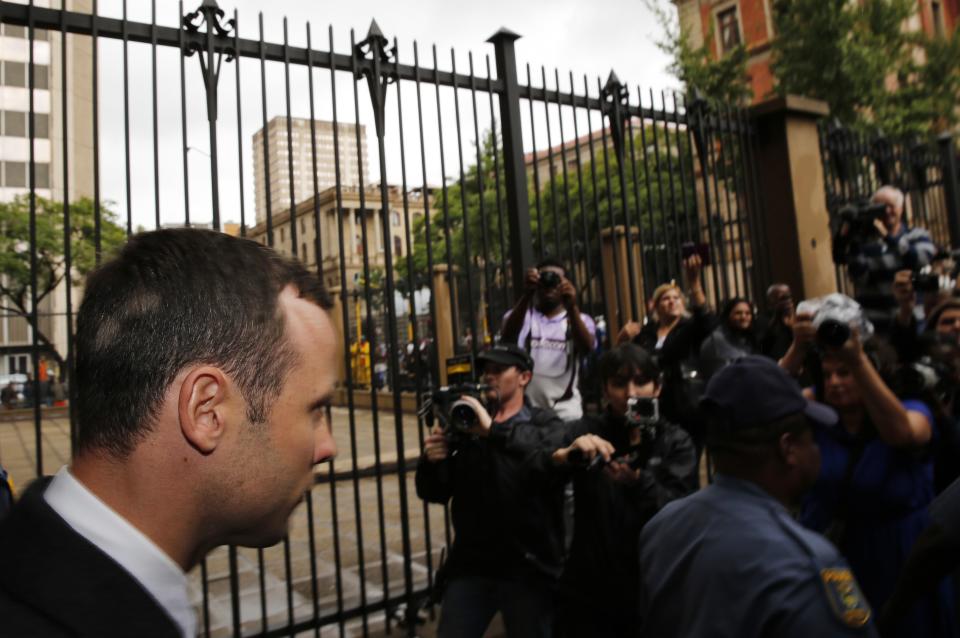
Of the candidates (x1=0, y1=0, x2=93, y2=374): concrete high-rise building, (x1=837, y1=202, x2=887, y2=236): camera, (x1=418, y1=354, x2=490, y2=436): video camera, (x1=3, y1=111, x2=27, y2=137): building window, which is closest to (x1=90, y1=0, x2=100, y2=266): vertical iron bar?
(x1=418, y1=354, x2=490, y2=436): video camera

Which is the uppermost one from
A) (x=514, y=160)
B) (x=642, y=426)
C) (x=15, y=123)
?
(x=15, y=123)

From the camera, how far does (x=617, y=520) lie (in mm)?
2992

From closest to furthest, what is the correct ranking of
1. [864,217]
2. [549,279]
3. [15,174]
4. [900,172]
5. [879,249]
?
1. [549,279]
2. [879,249]
3. [864,217]
4. [900,172]
5. [15,174]

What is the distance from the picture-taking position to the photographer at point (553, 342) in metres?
4.28

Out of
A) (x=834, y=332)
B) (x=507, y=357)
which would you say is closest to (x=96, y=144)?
(x=507, y=357)

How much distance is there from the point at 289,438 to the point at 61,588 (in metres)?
0.34

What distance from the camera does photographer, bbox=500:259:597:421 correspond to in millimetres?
4277

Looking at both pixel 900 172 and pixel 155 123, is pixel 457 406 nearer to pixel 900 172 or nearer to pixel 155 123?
pixel 155 123

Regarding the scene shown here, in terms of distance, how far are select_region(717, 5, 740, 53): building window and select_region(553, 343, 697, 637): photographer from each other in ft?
100

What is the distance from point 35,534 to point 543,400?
150 inches

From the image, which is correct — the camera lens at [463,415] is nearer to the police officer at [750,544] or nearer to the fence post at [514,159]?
the police officer at [750,544]

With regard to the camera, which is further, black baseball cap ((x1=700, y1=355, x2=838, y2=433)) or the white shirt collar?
black baseball cap ((x1=700, y1=355, x2=838, y2=433))

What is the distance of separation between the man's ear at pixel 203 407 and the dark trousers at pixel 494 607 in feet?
7.94

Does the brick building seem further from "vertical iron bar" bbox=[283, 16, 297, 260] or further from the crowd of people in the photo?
the crowd of people
